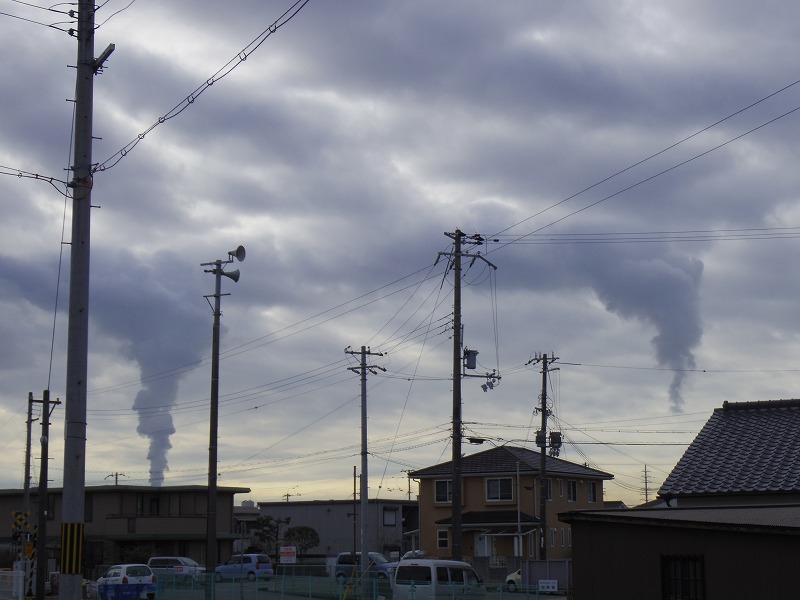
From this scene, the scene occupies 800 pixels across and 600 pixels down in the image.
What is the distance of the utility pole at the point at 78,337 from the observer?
1631cm

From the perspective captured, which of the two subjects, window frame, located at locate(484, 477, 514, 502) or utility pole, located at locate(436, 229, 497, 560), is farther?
window frame, located at locate(484, 477, 514, 502)

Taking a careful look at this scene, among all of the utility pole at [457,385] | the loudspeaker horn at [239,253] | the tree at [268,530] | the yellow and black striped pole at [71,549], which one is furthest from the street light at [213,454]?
the tree at [268,530]

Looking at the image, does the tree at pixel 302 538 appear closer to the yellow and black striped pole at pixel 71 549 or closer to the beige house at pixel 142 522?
the beige house at pixel 142 522

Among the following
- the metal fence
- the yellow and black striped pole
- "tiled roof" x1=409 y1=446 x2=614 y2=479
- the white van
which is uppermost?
"tiled roof" x1=409 y1=446 x2=614 y2=479

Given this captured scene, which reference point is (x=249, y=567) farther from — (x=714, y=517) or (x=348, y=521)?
(x=714, y=517)

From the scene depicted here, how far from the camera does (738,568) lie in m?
15.1

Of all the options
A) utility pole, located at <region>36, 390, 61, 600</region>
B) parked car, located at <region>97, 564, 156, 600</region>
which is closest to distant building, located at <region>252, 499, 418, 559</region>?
utility pole, located at <region>36, 390, 61, 600</region>

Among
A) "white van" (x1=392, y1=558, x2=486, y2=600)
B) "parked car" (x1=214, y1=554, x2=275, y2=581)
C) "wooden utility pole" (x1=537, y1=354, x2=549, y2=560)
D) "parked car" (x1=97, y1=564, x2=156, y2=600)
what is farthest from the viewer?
"parked car" (x1=214, y1=554, x2=275, y2=581)

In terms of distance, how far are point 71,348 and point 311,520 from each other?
233 feet

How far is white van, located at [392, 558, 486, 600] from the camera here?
1087 inches

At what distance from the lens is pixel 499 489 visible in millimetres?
61531

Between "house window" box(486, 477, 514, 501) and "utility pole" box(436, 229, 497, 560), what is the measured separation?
27562 millimetres

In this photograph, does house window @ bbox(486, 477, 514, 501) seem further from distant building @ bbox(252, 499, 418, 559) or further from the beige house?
distant building @ bbox(252, 499, 418, 559)

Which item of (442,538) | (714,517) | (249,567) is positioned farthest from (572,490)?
(714,517)
